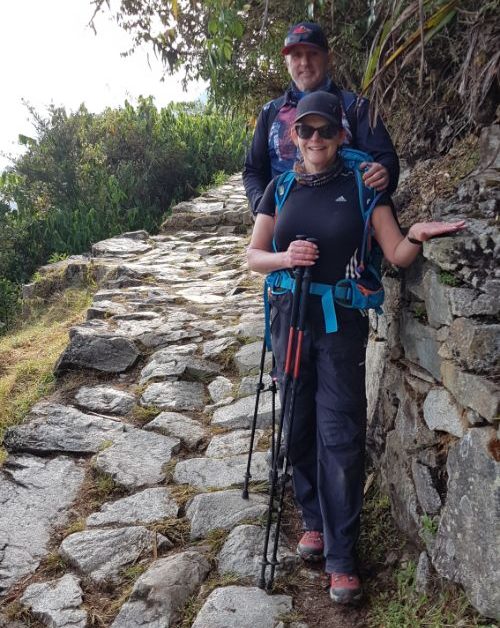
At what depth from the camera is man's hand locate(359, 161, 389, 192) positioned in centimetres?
318

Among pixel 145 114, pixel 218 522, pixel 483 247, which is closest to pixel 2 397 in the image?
pixel 218 522

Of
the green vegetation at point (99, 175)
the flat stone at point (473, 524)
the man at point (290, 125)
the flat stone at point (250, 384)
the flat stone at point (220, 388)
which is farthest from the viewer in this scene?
the green vegetation at point (99, 175)

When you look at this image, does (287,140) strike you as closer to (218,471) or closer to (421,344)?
(421,344)

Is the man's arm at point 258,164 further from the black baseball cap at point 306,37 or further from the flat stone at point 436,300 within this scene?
the flat stone at point 436,300

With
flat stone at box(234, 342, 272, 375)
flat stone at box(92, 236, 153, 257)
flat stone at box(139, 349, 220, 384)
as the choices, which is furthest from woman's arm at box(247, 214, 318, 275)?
flat stone at box(92, 236, 153, 257)

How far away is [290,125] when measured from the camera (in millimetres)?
3887

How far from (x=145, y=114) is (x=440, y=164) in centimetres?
1580

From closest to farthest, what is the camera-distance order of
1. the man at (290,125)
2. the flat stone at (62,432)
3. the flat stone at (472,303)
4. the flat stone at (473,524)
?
the flat stone at (473,524)
the flat stone at (472,303)
the man at (290,125)
the flat stone at (62,432)

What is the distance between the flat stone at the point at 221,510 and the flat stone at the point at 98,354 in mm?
2442

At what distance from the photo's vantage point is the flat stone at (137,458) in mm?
4594

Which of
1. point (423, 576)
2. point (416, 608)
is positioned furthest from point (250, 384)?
point (416, 608)

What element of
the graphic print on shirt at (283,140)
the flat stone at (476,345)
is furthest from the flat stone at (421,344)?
the graphic print on shirt at (283,140)

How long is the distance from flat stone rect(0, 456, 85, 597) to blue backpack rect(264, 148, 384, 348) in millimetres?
2037

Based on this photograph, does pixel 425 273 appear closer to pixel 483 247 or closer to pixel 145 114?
pixel 483 247
